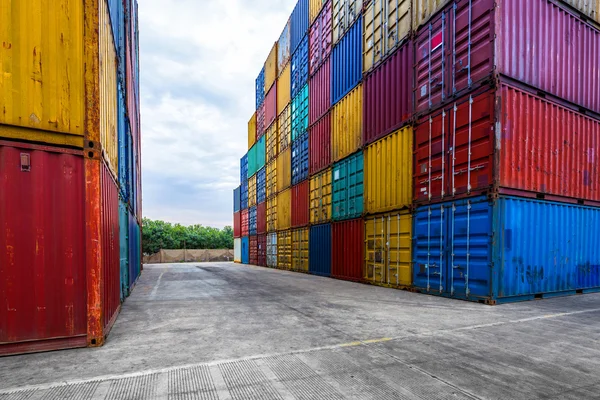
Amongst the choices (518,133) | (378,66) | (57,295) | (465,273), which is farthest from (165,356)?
(378,66)

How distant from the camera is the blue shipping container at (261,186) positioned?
2688cm

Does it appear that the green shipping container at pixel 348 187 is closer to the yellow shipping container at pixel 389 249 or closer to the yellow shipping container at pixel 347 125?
the yellow shipping container at pixel 347 125

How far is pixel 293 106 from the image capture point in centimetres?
2112

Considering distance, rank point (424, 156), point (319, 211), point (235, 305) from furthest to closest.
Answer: point (319, 211) → point (424, 156) → point (235, 305)

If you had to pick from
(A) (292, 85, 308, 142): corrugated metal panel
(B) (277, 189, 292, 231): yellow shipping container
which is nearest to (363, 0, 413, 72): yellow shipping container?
(A) (292, 85, 308, 142): corrugated metal panel

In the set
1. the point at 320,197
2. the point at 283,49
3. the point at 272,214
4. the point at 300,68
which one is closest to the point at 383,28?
the point at 320,197

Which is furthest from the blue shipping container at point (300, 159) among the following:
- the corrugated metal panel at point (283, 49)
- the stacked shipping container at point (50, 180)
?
the stacked shipping container at point (50, 180)

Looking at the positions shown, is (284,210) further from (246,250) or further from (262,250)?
(246,250)

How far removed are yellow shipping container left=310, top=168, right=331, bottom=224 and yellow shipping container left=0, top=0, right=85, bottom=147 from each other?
41.1 ft

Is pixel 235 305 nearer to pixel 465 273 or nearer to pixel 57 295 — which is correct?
pixel 57 295

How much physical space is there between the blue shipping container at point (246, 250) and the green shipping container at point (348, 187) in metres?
18.4

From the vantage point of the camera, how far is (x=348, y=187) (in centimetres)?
1416

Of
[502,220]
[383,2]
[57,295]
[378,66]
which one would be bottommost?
[57,295]

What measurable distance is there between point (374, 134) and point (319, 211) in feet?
19.1
